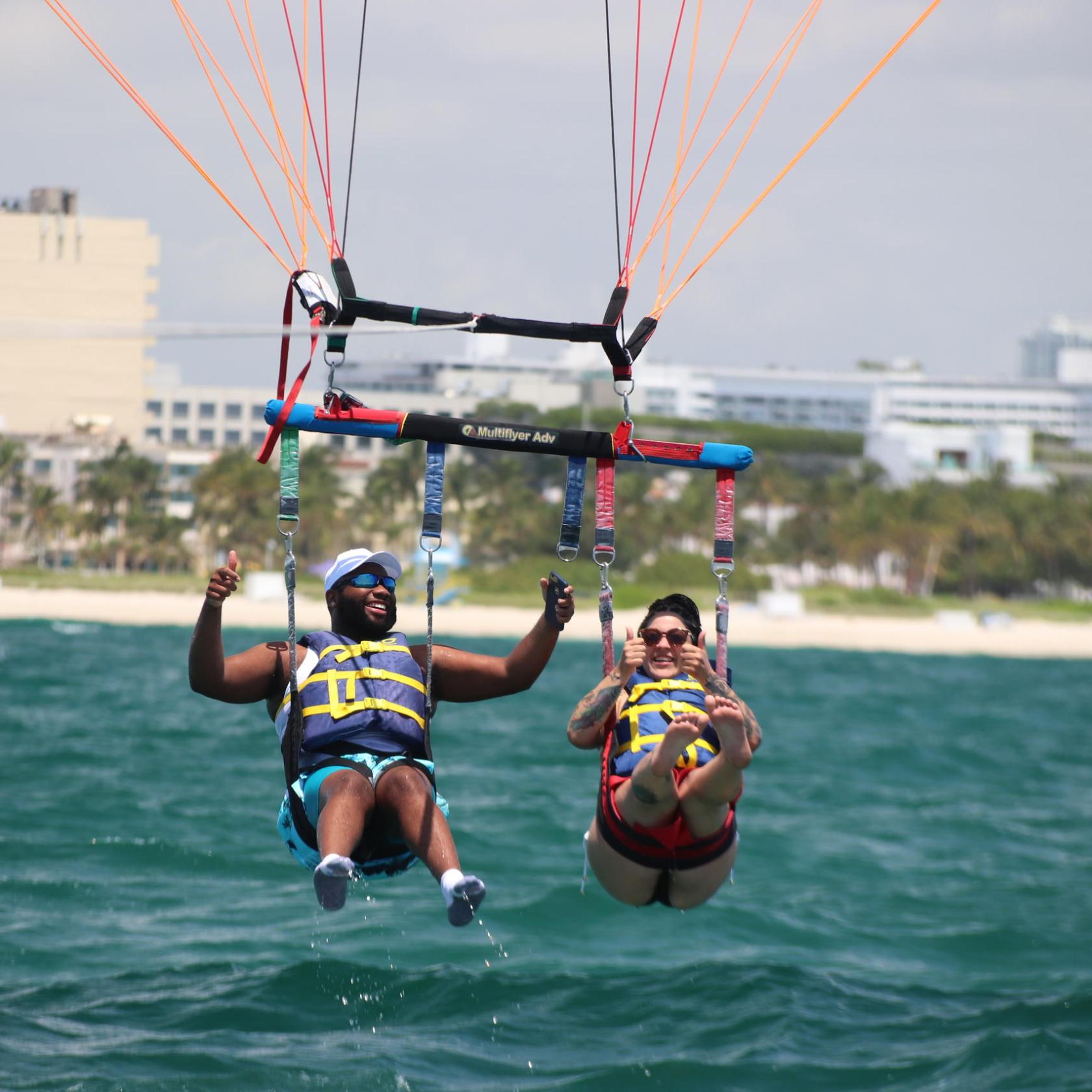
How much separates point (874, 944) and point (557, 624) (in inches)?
376

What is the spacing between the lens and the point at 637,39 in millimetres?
7434

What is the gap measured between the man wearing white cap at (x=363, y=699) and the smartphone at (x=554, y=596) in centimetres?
1

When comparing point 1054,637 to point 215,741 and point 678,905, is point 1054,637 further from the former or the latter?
point 678,905

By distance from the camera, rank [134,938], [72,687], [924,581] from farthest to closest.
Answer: [924,581] < [72,687] < [134,938]

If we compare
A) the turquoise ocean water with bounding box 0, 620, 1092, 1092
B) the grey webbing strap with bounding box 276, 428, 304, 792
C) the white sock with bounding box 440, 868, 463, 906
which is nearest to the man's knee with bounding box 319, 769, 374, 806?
the grey webbing strap with bounding box 276, 428, 304, 792

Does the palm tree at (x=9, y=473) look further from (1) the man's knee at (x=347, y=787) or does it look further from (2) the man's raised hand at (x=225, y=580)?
(2) the man's raised hand at (x=225, y=580)

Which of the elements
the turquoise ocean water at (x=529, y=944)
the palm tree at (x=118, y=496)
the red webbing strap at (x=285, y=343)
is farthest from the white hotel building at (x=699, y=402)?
the red webbing strap at (x=285, y=343)

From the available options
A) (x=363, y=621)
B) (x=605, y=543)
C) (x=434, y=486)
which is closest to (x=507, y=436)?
(x=434, y=486)

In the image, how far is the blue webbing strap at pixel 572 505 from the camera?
7.31 meters

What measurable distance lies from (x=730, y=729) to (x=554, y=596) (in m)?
0.95

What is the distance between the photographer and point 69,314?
40.9 meters

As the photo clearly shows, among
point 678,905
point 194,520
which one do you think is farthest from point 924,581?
point 678,905

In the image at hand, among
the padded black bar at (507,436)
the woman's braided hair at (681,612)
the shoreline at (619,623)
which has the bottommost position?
the shoreline at (619,623)

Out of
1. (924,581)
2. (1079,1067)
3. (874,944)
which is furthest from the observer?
(924,581)
